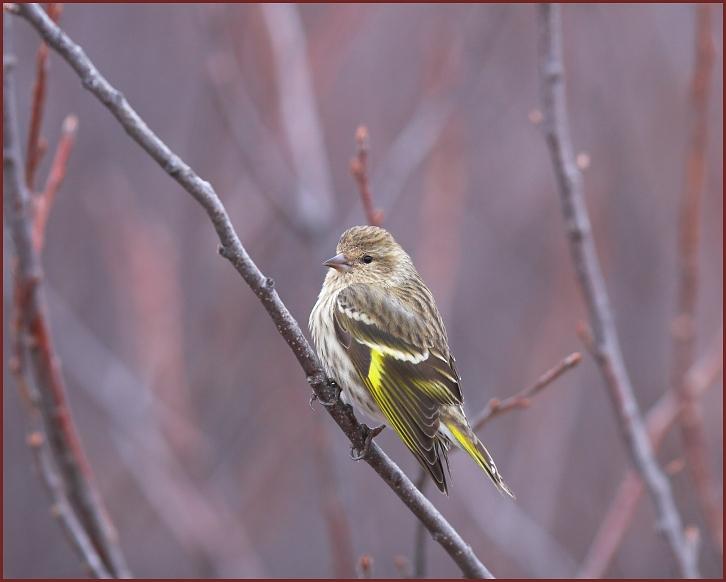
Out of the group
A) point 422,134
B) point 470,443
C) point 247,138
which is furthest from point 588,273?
point 247,138

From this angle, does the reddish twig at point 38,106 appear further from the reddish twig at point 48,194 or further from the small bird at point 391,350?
the small bird at point 391,350

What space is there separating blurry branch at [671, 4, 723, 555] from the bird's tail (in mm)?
774

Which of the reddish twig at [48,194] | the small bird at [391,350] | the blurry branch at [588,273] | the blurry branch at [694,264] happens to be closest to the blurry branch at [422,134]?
the small bird at [391,350]

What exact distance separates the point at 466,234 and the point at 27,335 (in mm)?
4623

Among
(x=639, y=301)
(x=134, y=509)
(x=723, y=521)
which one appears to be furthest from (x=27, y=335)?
(x=639, y=301)

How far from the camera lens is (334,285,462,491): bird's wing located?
2.96 metres

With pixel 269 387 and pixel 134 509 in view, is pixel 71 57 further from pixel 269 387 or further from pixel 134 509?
pixel 134 509

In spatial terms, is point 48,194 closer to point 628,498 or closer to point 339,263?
point 339,263

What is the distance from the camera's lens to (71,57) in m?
2.04

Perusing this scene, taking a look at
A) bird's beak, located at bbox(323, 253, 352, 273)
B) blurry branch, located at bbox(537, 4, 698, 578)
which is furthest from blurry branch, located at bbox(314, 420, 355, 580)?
blurry branch, located at bbox(537, 4, 698, 578)

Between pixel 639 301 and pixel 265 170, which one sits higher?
pixel 265 170

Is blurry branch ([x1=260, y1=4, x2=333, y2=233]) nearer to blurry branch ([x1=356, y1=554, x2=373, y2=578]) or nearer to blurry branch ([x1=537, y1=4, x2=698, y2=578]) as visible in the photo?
blurry branch ([x1=537, y1=4, x2=698, y2=578])

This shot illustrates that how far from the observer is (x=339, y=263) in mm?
3516

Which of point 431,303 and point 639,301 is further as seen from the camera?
point 639,301
